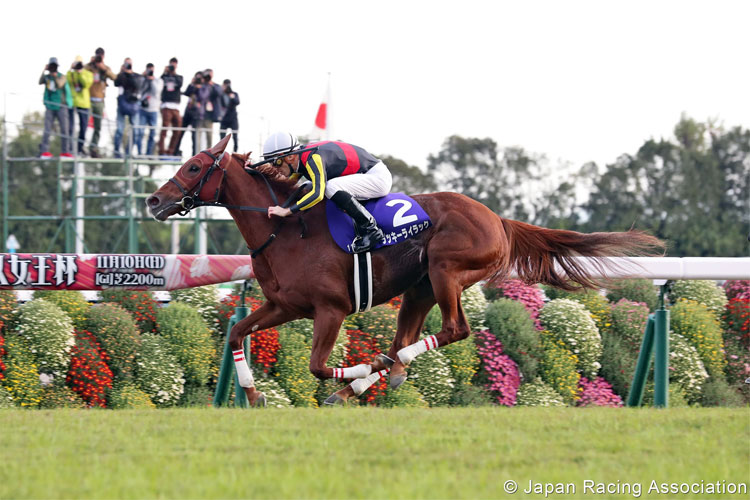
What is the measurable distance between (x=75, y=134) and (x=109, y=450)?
Answer: 11965mm

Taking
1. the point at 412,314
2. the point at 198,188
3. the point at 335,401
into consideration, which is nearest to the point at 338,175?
the point at 198,188

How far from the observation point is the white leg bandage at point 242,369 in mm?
7156

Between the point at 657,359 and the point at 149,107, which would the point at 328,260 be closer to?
the point at 657,359

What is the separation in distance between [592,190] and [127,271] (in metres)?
40.4

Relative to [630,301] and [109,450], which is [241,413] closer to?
[109,450]

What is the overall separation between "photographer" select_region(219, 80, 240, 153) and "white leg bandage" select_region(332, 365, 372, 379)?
995 centimetres

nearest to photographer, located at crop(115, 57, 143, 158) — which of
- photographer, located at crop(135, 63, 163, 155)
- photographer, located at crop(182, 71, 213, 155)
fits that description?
photographer, located at crop(135, 63, 163, 155)

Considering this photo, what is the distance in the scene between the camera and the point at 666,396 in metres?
7.54

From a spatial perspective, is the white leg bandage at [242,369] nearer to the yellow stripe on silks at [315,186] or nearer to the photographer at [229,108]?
the yellow stripe on silks at [315,186]

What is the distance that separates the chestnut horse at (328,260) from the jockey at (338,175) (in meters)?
0.13

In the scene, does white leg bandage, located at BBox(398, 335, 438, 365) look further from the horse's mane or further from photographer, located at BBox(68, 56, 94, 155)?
photographer, located at BBox(68, 56, 94, 155)

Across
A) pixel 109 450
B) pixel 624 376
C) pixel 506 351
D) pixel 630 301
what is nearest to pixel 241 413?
pixel 109 450

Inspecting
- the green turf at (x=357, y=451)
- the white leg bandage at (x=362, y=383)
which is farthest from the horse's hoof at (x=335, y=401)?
the green turf at (x=357, y=451)

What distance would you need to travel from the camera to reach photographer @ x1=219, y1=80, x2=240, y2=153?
A: 648 inches
